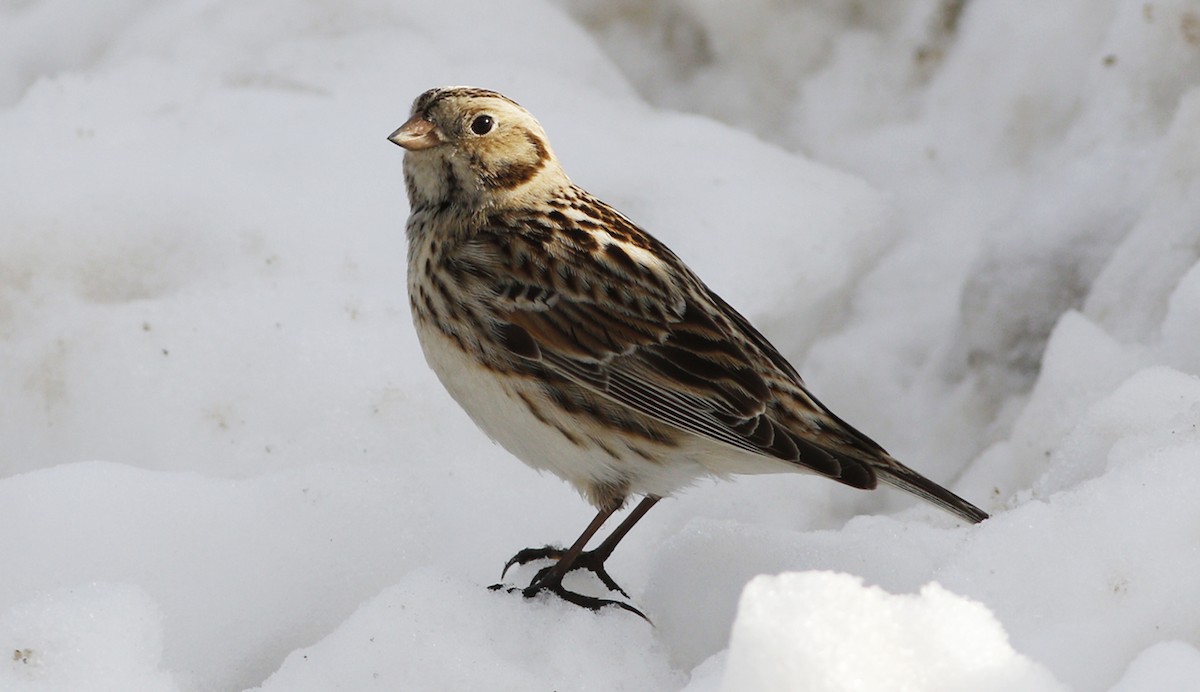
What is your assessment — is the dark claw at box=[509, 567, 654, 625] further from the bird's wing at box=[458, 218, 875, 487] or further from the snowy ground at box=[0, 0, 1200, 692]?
the bird's wing at box=[458, 218, 875, 487]

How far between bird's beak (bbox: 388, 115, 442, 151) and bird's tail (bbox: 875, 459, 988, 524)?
1431 millimetres

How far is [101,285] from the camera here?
4578 mm

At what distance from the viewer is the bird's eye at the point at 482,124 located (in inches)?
148

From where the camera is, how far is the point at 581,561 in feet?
11.9

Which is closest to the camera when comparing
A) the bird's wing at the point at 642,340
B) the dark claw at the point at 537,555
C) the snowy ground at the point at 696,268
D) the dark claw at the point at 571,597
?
the snowy ground at the point at 696,268

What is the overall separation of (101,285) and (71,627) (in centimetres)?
201

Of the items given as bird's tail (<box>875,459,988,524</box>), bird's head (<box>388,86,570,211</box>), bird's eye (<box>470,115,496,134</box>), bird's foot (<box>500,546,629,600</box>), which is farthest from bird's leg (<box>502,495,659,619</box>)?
bird's eye (<box>470,115,496,134</box>)

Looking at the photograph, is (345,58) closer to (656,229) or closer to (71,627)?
(656,229)

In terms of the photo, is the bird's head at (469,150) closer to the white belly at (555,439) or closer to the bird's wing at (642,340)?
the bird's wing at (642,340)

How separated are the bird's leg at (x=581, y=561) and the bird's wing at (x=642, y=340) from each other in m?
0.37

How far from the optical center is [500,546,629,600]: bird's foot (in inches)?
139

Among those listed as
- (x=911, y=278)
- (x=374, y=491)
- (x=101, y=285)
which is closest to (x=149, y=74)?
(x=101, y=285)

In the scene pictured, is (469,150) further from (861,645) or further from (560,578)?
(861,645)

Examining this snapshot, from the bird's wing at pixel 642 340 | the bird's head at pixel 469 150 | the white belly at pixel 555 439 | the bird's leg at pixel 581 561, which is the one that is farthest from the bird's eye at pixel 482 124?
the bird's leg at pixel 581 561
